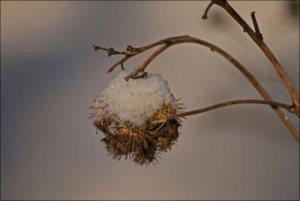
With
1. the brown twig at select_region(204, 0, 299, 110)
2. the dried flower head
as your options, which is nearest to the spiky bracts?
the dried flower head

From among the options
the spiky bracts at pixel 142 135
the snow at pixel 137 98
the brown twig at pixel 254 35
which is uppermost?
the brown twig at pixel 254 35

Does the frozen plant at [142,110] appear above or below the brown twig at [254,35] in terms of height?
below

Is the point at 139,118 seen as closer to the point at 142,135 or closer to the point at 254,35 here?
the point at 142,135

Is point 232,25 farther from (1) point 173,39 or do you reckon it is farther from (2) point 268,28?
(1) point 173,39

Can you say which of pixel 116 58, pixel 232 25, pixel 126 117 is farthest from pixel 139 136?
pixel 232 25

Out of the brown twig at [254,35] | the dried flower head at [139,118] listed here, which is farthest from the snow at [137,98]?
the brown twig at [254,35]

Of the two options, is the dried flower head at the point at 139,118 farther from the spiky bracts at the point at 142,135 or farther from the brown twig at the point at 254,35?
the brown twig at the point at 254,35

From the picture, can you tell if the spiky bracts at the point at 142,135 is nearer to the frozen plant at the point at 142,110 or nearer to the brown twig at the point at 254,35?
the frozen plant at the point at 142,110
